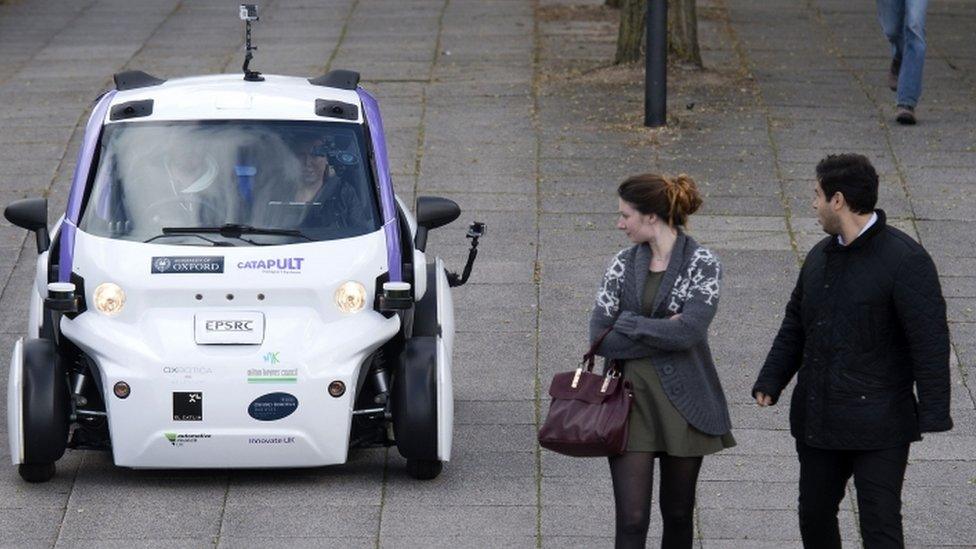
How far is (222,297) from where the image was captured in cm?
775

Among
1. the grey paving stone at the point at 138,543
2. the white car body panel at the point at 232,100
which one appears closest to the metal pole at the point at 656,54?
the white car body panel at the point at 232,100

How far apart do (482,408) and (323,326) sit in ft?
4.85

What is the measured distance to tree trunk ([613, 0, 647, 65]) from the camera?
656 inches

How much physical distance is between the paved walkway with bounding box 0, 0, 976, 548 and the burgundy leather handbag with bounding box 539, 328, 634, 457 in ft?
3.96

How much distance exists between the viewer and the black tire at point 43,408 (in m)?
7.71

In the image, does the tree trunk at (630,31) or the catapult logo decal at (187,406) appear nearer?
the catapult logo decal at (187,406)

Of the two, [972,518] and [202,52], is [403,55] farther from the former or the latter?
[972,518]

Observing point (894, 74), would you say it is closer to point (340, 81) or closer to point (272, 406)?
point (340, 81)

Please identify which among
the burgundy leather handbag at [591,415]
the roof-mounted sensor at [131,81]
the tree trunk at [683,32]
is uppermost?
the burgundy leather handbag at [591,415]

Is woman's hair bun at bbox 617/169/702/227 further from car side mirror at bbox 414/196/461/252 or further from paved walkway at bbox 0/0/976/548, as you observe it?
car side mirror at bbox 414/196/461/252

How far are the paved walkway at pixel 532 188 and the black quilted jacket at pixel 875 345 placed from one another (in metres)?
1.30

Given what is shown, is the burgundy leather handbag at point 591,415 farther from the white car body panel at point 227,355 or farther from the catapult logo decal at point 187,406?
the catapult logo decal at point 187,406

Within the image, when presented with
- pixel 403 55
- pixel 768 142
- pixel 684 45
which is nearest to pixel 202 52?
pixel 403 55

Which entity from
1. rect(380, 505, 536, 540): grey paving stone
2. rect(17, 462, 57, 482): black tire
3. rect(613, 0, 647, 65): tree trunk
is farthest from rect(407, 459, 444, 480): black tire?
rect(613, 0, 647, 65): tree trunk
